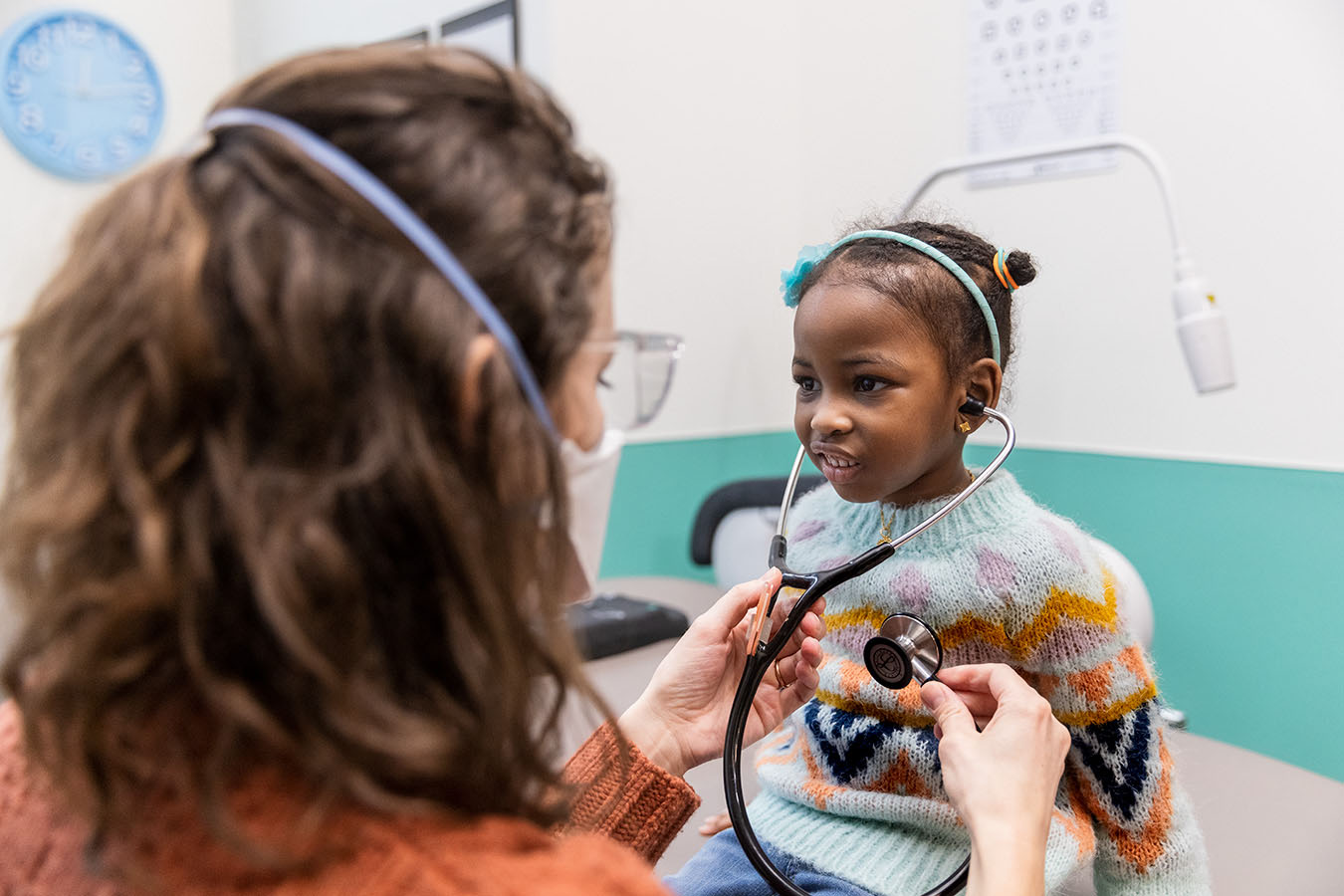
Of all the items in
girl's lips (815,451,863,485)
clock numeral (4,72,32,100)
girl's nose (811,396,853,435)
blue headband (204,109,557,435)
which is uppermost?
clock numeral (4,72,32,100)

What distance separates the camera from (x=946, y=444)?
1085 millimetres

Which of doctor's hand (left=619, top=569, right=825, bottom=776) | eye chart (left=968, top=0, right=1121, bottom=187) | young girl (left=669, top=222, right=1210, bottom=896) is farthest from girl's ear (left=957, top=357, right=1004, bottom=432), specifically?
eye chart (left=968, top=0, right=1121, bottom=187)

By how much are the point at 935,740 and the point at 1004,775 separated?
0.79ft

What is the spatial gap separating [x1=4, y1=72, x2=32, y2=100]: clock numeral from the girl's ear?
225 cm

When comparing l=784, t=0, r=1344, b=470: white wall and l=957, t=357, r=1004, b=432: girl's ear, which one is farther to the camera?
l=784, t=0, r=1344, b=470: white wall

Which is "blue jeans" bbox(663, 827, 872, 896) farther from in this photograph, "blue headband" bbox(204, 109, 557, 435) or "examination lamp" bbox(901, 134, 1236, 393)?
"examination lamp" bbox(901, 134, 1236, 393)

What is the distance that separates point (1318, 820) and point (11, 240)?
108 inches

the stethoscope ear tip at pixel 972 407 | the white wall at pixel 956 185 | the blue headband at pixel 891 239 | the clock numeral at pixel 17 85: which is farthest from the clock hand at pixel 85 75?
the stethoscope ear tip at pixel 972 407

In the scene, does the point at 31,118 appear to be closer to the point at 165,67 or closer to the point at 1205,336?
the point at 165,67

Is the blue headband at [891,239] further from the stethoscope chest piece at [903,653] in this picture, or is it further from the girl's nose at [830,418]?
the stethoscope chest piece at [903,653]

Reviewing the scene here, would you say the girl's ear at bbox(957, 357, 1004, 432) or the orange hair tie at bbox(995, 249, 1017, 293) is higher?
the orange hair tie at bbox(995, 249, 1017, 293)

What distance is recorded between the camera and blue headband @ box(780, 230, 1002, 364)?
3.48 feet

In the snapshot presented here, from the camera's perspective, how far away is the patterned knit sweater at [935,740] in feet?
3.23

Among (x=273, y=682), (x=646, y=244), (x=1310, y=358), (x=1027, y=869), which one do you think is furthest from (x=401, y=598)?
(x=646, y=244)
